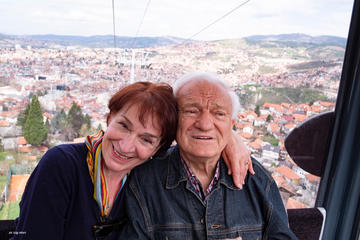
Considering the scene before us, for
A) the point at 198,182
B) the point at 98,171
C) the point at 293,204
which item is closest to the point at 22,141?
the point at 98,171

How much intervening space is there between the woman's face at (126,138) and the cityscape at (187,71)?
629 mm

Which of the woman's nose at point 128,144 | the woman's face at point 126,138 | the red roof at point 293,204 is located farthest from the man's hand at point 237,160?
the red roof at point 293,204

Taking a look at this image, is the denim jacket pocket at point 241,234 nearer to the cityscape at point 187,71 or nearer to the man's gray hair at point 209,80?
the man's gray hair at point 209,80

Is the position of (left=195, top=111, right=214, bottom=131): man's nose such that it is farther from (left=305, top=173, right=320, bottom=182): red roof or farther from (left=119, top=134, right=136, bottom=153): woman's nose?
(left=305, top=173, right=320, bottom=182): red roof

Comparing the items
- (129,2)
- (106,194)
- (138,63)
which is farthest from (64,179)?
(129,2)

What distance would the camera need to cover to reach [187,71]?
2189 millimetres

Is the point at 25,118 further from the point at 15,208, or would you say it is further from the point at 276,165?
the point at 276,165

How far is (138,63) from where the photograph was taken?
2.12 m

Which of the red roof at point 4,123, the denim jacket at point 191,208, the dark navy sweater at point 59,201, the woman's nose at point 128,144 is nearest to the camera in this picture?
the dark navy sweater at point 59,201

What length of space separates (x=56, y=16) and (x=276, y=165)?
189cm

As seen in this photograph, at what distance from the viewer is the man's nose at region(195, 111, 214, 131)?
1.56m

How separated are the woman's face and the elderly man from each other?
0.17 metres

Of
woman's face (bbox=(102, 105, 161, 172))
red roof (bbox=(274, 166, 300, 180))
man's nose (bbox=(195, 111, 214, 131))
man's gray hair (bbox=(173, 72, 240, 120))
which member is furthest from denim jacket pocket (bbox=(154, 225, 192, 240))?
red roof (bbox=(274, 166, 300, 180))

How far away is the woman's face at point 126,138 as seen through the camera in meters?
1.42
